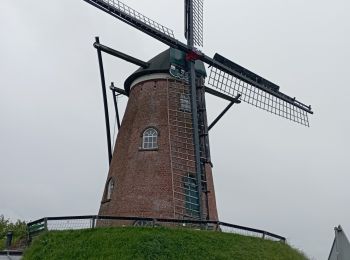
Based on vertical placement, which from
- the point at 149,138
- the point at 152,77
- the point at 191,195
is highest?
the point at 152,77

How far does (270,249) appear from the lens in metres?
14.1

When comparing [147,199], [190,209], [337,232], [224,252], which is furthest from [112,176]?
[337,232]

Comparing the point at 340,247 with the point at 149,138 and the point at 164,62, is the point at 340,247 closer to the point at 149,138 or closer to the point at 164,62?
the point at 149,138

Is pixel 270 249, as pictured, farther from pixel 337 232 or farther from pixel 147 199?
pixel 337 232

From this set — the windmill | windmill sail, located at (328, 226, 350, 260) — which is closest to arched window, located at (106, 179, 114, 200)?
the windmill

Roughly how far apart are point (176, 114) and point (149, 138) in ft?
4.06

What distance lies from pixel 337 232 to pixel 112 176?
10.9 metres

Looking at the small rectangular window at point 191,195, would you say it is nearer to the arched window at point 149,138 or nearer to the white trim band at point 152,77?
the arched window at point 149,138

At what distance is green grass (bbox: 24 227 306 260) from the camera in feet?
40.3

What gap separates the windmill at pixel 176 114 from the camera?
1580 cm

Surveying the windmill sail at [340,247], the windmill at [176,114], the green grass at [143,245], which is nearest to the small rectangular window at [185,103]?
the windmill at [176,114]

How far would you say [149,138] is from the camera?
16.9 m

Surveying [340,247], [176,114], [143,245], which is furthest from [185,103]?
[340,247]

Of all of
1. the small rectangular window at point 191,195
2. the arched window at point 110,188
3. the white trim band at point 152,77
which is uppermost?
the white trim band at point 152,77
